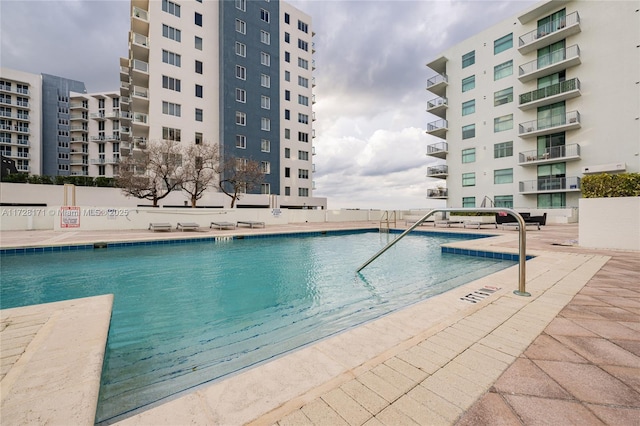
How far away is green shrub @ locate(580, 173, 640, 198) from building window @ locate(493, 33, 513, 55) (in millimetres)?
25564

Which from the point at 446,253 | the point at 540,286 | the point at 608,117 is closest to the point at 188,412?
the point at 540,286

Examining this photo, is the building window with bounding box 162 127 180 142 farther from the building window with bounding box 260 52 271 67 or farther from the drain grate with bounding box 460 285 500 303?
the drain grate with bounding box 460 285 500 303

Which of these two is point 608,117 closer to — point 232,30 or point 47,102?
point 232,30

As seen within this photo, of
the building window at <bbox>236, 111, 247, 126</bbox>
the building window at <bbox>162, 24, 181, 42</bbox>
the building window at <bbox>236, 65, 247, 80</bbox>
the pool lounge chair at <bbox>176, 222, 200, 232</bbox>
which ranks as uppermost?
the building window at <bbox>162, 24, 181, 42</bbox>

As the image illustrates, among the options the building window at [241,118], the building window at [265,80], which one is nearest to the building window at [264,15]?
the building window at [265,80]

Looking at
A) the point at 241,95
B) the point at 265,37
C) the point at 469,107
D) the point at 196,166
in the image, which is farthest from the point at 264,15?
the point at 469,107

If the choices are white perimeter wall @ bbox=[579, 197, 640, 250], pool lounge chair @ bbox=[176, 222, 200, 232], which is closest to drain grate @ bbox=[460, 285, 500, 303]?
white perimeter wall @ bbox=[579, 197, 640, 250]

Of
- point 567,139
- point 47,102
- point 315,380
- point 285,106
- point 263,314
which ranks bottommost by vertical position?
point 263,314

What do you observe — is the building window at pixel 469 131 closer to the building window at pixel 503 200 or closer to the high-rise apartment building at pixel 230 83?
the building window at pixel 503 200

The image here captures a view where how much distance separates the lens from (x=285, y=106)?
36.2 meters

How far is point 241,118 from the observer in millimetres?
31281

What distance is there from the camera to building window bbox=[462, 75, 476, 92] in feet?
93.8

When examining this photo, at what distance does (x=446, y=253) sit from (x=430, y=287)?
13.7 feet

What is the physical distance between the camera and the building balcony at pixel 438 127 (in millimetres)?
30994
